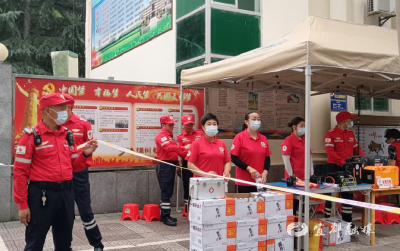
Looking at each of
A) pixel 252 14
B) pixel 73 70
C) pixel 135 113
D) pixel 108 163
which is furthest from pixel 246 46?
pixel 73 70

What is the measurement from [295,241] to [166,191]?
8.28 ft

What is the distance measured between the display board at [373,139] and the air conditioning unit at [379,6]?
3147 millimetres

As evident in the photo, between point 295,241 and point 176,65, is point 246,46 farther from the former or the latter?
point 295,241

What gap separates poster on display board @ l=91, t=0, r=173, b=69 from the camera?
1248 cm

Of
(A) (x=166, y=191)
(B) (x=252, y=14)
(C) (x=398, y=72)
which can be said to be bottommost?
(A) (x=166, y=191)

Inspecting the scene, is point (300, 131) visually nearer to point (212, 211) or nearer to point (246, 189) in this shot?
point (246, 189)

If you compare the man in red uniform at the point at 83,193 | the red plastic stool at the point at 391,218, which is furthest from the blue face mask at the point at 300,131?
the man in red uniform at the point at 83,193

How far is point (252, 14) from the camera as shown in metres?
10.8

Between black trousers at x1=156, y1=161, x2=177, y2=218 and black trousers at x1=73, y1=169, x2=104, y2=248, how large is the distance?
236cm

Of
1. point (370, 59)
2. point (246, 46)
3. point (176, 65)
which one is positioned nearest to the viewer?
point (370, 59)

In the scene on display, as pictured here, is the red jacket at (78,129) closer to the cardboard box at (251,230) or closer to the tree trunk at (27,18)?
the cardboard box at (251,230)

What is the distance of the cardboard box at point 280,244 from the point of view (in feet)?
17.7

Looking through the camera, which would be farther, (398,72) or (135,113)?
(135,113)

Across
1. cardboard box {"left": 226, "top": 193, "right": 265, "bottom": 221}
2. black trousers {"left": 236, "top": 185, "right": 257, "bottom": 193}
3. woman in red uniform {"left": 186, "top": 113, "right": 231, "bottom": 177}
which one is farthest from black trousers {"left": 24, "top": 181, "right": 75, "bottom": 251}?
black trousers {"left": 236, "top": 185, "right": 257, "bottom": 193}
